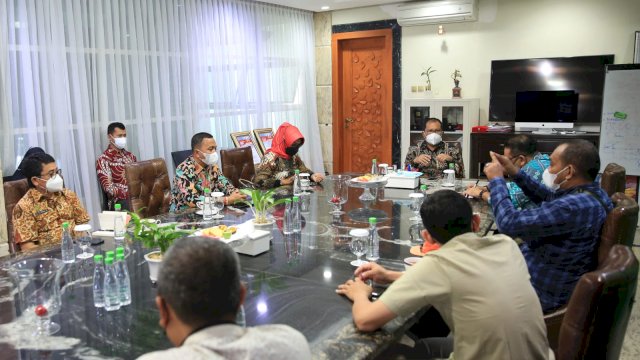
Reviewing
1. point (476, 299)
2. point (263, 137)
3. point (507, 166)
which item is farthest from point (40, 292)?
point (263, 137)

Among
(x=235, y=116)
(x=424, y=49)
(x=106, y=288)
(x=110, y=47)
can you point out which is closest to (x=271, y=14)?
(x=235, y=116)

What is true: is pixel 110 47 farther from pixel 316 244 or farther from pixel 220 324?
pixel 220 324

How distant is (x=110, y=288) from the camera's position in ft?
5.70

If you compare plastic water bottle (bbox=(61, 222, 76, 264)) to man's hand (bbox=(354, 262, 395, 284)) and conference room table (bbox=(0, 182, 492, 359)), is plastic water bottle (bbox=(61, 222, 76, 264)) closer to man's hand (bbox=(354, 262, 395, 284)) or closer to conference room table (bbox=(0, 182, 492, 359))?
conference room table (bbox=(0, 182, 492, 359))

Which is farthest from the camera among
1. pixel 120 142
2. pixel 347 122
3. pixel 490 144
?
pixel 347 122

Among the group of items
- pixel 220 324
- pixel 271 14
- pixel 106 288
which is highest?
pixel 271 14

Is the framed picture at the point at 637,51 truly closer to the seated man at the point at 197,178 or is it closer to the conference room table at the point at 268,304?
the conference room table at the point at 268,304

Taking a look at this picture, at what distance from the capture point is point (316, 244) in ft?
8.02

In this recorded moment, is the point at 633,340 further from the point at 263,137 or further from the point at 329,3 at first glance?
the point at 329,3

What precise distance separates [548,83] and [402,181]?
9.76ft

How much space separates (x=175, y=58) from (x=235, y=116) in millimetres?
1008

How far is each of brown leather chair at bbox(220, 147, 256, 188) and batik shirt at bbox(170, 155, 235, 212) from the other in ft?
1.98

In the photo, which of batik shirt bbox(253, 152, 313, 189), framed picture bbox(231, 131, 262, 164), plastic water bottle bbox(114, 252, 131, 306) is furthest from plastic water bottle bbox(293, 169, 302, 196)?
framed picture bbox(231, 131, 262, 164)

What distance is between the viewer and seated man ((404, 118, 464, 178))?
445 cm
